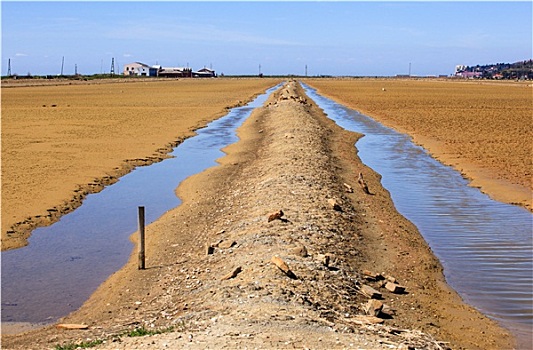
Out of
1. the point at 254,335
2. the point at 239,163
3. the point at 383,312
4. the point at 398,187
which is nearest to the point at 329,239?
the point at 383,312

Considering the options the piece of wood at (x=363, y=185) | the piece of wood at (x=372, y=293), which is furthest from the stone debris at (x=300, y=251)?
the piece of wood at (x=363, y=185)

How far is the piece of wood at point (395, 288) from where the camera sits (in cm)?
914

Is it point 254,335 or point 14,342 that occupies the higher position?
point 254,335

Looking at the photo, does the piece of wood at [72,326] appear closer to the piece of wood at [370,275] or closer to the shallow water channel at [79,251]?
the shallow water channel at [79,251]

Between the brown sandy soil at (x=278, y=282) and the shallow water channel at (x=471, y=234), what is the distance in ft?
1.07

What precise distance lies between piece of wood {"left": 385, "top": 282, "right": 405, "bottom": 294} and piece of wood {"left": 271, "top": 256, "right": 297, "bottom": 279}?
54.7 inches

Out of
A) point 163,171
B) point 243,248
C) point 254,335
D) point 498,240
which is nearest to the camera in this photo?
point 254,335

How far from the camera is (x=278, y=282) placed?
27.9ft

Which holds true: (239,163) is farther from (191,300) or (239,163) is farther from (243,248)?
(191,300)

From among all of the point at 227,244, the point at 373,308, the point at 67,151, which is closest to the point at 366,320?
the point at 373,308

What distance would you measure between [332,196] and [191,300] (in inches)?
248

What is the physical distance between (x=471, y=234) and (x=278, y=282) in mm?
5854

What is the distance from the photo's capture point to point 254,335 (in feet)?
21.1

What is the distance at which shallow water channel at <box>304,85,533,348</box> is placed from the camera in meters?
9.36
